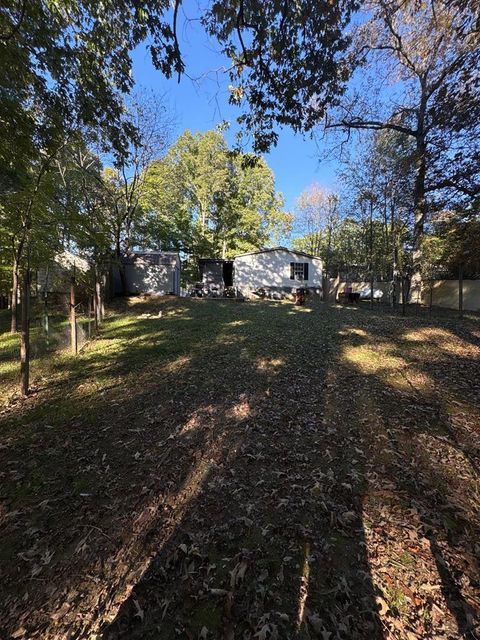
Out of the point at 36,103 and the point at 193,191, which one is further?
the point at 193,191

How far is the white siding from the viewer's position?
24422mm

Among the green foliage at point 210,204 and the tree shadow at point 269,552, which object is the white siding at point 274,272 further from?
the tree shadow at point 269,552

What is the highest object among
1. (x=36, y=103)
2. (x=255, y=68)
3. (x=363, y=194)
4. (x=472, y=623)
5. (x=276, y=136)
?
(x=363, y=194)

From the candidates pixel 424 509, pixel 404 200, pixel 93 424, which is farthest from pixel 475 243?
pixel 93 424

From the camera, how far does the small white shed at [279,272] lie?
80.0 ft

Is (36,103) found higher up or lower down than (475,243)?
higher up

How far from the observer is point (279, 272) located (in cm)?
2445

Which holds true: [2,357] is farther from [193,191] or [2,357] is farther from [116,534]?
[193,191]

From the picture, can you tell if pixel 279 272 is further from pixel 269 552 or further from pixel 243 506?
pixel 269 552

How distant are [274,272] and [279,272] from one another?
383 mm

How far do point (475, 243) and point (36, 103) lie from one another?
11791 mm

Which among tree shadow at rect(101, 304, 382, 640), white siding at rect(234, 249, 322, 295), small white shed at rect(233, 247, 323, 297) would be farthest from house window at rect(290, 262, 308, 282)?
tree shadow at rect(101, 304, 382, 640)

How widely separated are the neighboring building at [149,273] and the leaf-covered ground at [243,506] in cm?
1502

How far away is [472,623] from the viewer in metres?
1.86
